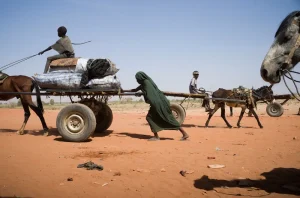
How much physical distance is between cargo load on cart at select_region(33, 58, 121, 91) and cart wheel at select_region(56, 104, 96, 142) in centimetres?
76

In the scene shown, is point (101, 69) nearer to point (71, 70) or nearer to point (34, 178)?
point (71, 70)

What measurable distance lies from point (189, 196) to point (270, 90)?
15.0 metres

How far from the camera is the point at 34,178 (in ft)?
14.7

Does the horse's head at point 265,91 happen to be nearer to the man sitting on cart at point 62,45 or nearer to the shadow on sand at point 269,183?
the man sitting on cart at point 62,45

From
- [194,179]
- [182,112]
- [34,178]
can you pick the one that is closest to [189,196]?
[194,179]

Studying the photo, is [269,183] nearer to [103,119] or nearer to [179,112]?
[103,119]

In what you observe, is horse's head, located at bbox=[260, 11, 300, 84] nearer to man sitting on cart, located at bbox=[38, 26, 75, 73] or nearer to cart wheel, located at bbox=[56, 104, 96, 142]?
cart wheel, located at bbox=[56, 104, 96, 142]

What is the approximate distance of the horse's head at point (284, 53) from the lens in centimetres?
372

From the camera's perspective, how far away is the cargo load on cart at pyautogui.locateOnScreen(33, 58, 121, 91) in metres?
8.13

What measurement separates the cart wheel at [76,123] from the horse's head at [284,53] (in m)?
5.50

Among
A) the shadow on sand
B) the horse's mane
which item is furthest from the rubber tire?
the horse's mane

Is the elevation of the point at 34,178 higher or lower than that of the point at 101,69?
lower

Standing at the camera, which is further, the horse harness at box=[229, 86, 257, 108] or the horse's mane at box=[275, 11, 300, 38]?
the horse harness at box=[229, 86, 257, 108]

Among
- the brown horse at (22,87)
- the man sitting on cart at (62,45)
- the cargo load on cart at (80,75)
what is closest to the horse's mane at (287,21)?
the cargo load on cart at (80,75)
